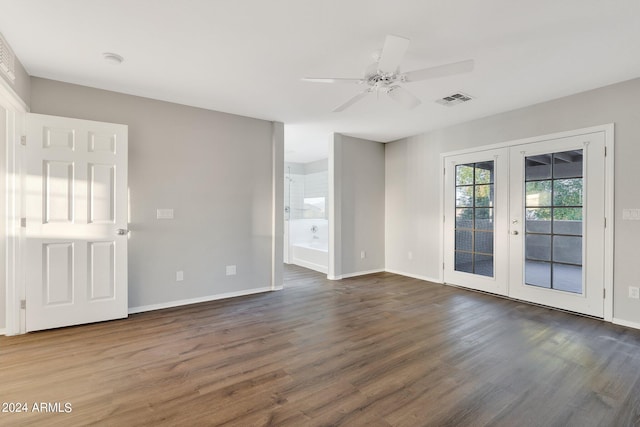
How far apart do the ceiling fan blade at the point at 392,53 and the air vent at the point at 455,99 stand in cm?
152

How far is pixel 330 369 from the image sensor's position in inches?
89.2

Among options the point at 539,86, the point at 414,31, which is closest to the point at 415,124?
the point at 539,86

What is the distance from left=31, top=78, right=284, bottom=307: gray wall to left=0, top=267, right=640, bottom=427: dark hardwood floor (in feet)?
1.83

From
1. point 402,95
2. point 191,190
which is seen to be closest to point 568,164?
point 402,95

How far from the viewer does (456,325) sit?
10.3ft

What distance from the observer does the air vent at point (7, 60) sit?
2293 millimetres

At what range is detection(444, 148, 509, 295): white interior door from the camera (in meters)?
4.13

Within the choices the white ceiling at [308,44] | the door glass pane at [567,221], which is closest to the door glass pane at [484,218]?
the door glass pane at [567,221]

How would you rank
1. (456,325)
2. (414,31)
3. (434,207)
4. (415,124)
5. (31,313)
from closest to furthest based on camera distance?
1. (414,31)
2. (31,313)
3. (456,325)
4. (415,124)
5. (434,207)

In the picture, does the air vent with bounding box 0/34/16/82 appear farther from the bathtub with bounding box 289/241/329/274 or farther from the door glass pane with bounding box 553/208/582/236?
the door glass pane with bounding box 553/208/582/236

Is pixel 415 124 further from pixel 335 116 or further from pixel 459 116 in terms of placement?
pixel 335 116

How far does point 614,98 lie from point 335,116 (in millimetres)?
3111

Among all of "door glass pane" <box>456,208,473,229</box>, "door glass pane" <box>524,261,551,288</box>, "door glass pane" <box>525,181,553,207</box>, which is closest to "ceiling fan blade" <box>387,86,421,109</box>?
"door glass pane" <box>525,181,553,207</box>

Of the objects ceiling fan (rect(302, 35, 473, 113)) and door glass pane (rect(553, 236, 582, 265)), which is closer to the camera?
ceiling fan (rect(302, 35, 473, 113))
